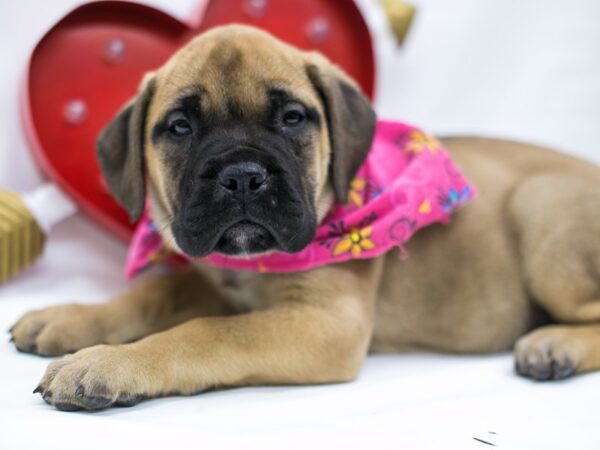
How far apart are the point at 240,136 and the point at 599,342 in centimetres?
202

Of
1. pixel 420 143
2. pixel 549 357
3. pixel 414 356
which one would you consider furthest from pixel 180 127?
pixel 549 357

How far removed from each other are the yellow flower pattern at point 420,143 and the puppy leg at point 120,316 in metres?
1.37

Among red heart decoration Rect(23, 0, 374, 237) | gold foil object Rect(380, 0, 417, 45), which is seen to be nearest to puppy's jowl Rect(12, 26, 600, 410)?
red heart decoration Rect(23, 0, 374, 237)

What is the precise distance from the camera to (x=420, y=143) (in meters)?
3.98

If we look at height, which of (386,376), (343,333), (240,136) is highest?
(240,136)

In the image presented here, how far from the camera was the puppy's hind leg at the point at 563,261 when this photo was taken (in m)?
3.59

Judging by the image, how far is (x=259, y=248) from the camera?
126 inches

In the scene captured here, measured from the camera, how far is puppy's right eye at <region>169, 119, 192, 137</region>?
337 cm

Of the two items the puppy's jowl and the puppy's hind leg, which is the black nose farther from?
the puppy's hind leg

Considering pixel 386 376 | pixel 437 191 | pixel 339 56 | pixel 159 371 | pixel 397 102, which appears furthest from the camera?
pixel 397 102

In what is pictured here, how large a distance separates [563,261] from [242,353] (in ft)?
5.89

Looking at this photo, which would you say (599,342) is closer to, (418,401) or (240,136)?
(418,401)

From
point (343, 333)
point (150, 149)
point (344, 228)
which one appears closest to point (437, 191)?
point (344, 228)

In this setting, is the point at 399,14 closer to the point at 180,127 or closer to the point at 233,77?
the point at 233,77
